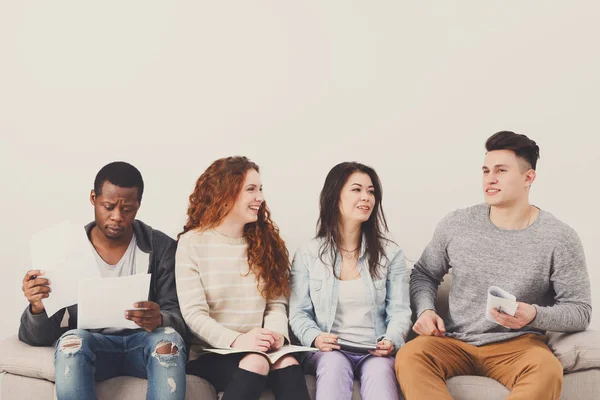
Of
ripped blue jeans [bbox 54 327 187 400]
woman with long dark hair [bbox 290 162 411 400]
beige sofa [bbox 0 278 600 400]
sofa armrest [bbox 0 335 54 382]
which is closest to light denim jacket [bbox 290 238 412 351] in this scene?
woman with long dark hair [bbox 290 162 411 400]

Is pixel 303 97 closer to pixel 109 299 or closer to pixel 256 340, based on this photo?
pixel 256 340

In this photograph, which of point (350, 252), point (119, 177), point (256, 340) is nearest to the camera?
point (256, 340)

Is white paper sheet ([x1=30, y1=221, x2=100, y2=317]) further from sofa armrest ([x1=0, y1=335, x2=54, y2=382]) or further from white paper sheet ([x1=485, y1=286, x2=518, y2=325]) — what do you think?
white paper sheet ([x1=485, y1=286, x2=518, y2=325])

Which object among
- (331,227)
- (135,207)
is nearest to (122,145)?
(135,207)

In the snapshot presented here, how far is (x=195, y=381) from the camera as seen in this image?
286 centimetres

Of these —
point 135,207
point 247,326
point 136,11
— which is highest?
point 136,11

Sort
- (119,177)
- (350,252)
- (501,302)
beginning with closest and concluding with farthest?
(501,302) < (119,177) < (350,252)

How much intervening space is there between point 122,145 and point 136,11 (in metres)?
0.70

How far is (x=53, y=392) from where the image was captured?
277cm

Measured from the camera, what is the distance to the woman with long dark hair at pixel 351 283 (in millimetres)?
3018

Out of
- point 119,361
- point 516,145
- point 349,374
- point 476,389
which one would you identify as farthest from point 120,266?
A: point 516,145

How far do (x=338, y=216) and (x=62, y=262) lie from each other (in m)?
1.16

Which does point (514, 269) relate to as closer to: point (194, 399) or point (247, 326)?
point (247, 326)

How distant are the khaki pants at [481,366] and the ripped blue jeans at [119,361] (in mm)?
836
